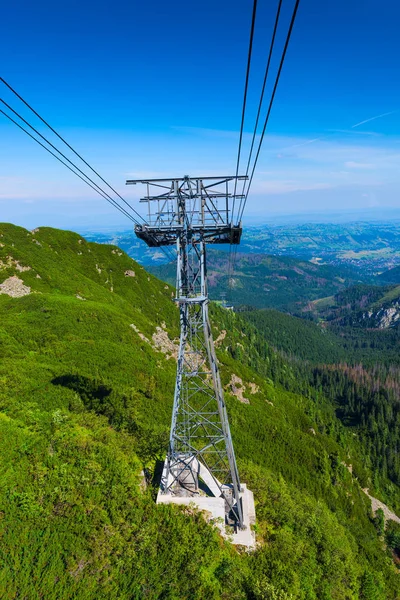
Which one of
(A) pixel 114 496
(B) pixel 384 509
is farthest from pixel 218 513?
(B) pixel 384 509

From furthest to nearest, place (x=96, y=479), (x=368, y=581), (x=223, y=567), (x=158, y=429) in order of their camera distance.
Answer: (x=158, y=429), (x=368, y=581), (x=96, y=479), (x=223, y=567)

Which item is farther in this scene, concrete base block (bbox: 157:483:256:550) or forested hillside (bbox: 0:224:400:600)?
concrete base block (bbox: 157:483:256:550)

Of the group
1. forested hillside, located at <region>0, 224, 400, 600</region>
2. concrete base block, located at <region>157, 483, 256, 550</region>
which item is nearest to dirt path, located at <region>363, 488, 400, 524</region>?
forested hillside, located at <region>0, 224, 400, 600</region>

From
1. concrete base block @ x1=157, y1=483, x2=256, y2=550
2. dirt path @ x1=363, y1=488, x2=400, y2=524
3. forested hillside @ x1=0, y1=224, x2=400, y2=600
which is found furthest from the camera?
dirt path @ x1=363, y1=488, x2=400, y2=524

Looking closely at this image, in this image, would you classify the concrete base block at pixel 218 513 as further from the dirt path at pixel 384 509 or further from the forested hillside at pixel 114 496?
the dirt path at pixel 384 509

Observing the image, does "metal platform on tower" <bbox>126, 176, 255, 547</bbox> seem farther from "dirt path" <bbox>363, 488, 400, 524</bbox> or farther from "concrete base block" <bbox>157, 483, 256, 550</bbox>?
"dirt path" <bbox>363, 488, 400, 524</bbox>

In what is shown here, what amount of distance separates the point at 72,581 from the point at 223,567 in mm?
7946

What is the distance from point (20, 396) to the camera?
99.5 feet

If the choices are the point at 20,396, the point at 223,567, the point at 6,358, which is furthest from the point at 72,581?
the point at 6,358

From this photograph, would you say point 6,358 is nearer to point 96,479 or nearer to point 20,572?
point 96,479

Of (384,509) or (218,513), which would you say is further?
(384,509)

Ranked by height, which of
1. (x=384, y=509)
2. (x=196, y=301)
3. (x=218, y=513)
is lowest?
(x=384, y=509)

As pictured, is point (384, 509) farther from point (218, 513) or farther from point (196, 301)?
point (196, 301)

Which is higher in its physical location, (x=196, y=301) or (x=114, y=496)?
(x=196, y=301)
